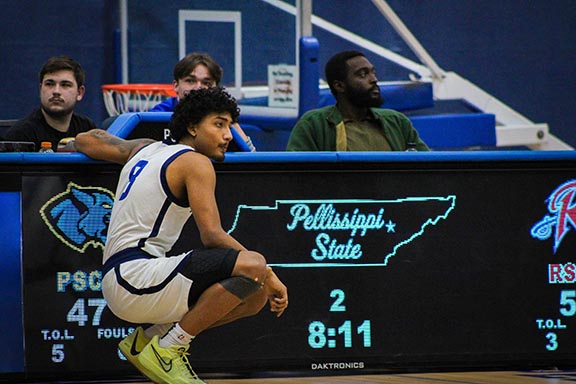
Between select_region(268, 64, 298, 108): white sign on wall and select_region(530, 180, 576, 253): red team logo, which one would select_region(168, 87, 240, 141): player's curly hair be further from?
select_region(268, 64, 298, 108): white sign on wall

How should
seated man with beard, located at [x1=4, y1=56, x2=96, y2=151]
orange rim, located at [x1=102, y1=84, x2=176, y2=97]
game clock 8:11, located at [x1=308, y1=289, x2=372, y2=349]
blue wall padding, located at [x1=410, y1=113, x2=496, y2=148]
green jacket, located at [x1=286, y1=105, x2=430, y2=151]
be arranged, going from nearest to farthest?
game clock 8:11, located at [x1=308, y1=289, x2=372, y2=349] < green jacket, located at [x1=286, y1=105, x2=430, y2=151] < seated man with beard, located at [x1=4, y1=56, x2=96, y2=151] < orange rim, located at [x1=102, y1=84, x2=176, y2=97] < blue wall padding, located at [x1=410, y1=113, x2=496, y2=148]

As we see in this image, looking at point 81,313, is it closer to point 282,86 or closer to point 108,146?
point 108,146

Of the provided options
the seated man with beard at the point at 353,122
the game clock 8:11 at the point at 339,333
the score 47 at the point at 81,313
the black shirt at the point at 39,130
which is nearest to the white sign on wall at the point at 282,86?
the seated man with beard at the point at 353,122

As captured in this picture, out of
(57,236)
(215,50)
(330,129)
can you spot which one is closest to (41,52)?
(215,50)

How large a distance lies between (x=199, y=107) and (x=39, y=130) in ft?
6.23

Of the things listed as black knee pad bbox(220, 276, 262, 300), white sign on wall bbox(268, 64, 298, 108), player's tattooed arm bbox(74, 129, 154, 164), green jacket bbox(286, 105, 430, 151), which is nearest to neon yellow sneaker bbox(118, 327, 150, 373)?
black knee pad bbox(220, 276, 262, 300)

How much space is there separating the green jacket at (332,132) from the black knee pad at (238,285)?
1629 millimetres

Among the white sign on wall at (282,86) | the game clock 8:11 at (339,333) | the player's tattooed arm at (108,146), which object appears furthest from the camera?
the white sign on wall at (282,86)

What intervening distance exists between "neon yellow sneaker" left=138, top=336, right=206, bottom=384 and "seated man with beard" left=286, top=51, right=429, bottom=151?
1.80 m

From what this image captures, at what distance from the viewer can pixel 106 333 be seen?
495 centimetres

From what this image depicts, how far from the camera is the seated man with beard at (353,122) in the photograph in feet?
19.9

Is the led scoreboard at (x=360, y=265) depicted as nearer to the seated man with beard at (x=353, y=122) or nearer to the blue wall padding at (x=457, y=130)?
the seated man with beard at (x=353, y=122)

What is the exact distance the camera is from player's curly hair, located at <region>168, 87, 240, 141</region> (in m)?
4.64

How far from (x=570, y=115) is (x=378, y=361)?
28.1 feet
